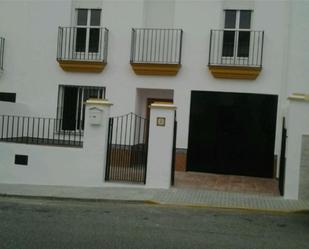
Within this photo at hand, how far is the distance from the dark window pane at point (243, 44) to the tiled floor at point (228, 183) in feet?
13.8

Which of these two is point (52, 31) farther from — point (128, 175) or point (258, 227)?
point (258, 227)

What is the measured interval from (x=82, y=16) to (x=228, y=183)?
26.9 ft

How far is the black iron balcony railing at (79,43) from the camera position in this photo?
55.1 ft

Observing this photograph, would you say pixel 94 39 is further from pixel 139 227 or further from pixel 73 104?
pixel 139 227

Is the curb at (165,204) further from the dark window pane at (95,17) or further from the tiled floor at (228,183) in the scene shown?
the dark window pane at (95,17)

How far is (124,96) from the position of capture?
54.4 ft

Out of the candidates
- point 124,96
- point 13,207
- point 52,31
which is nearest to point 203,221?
point 13,207

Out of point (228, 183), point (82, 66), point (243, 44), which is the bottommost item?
point (228, 183)

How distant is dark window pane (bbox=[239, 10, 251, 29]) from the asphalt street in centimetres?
787

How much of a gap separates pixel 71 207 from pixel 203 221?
9.97ft

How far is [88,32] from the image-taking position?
16.8 m

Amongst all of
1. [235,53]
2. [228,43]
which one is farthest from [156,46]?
[235,53]

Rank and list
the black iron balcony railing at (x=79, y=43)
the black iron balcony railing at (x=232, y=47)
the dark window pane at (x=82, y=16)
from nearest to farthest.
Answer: the black iron balcony railing at (x=232, y=47), the black iron balcony railing at (x=79, y=43), the dark window pane at (x=82, y=16)

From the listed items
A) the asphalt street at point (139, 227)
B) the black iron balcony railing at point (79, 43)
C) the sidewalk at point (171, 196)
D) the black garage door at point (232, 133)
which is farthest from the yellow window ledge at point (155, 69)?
the asphalt street at point (139, 227)
